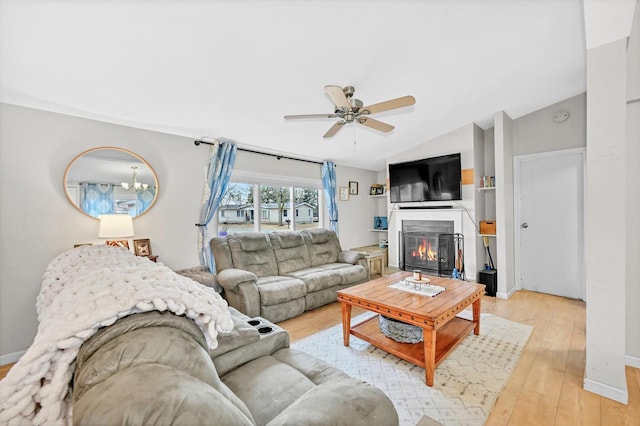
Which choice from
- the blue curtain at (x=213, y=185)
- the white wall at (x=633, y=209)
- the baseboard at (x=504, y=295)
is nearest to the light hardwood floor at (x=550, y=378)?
the white wall at (x=633, y=209)

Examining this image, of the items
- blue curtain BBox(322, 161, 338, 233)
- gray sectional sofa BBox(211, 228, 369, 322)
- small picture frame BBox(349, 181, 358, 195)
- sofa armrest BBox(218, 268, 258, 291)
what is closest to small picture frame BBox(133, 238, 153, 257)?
gray sectional sofa BBox(211, 228, 369, 322)

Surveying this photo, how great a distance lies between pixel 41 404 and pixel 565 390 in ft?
9.28

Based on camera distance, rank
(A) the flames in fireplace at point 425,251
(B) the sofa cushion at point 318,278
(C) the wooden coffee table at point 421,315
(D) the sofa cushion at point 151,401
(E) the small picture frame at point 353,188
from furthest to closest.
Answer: (E) the small picture frame at point 353,188 < (A) the flames in fireplace at point 425,251 < (B) the sofa cushion at point 318,278 < (C) the wooden coffee table at point 421,315 < (D) the sofa cushion at point 151,401

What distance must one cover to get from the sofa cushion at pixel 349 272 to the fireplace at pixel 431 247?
1331 mm

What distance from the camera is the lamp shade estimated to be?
2.53 m

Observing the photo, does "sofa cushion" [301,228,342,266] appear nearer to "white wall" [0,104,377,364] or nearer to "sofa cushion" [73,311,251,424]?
"white wall" [0,104,377,364]

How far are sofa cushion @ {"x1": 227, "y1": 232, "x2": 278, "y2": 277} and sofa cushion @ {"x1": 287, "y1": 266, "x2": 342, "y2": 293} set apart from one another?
323 mm

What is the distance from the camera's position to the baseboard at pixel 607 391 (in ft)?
5.77

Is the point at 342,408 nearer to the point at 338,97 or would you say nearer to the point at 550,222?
the point at 338,97

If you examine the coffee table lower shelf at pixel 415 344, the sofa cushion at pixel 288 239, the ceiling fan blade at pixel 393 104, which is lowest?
the coffee table lower shelf at pixel 415 344

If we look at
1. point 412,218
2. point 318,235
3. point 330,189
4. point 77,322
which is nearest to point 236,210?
point 318,235

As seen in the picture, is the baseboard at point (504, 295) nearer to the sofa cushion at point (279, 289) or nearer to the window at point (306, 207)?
the sofa cushion at point (279, 289)

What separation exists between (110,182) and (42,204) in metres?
0.56

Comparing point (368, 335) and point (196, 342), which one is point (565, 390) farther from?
point (196, 342)
